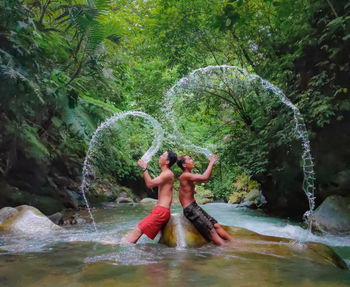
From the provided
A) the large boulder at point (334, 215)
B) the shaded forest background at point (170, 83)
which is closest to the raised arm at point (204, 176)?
the shaded forest background at point (170, 83)

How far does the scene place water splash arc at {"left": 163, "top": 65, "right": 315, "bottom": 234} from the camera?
283 inches

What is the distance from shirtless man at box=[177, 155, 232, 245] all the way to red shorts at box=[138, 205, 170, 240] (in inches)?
13.7

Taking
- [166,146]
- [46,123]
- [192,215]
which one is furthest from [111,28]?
[166,146]

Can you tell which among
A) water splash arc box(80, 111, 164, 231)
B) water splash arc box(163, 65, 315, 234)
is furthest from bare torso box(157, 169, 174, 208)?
water splash arc box(163, 65, 315, 234)

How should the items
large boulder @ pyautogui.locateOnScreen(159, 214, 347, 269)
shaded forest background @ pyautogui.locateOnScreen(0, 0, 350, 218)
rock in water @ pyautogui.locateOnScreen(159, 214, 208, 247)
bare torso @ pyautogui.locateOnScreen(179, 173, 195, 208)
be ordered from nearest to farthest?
large boulder @ pyautogui.locateOnScreen(159, 214, 347, 269)
rock in water @ pyautogui.locateOnScreen(159, 214, 208, 247)
bare torso @ pyautogui.locateOnScreen(179, 173, 195, 208)
shaded forest background @ pyautogui.locateOnScreen(0, 0, 350, 218)

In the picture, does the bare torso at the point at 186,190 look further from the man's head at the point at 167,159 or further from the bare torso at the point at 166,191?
the man's head at the point at 167,159

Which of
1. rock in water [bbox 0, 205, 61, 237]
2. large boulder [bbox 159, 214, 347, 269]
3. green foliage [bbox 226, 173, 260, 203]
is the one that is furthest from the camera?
green foliage [bbox 226, 173, 260, 203]

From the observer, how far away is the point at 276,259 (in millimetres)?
3500

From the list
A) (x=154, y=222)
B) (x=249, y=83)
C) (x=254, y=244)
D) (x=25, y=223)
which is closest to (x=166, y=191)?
(x=154, y=222)

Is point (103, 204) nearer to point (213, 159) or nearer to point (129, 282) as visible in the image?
point (213, 159)

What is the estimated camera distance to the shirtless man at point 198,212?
4.48 m

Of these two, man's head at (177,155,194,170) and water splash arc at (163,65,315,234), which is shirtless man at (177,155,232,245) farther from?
water splash arc at (163,65,315,234)

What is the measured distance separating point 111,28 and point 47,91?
6.49ft

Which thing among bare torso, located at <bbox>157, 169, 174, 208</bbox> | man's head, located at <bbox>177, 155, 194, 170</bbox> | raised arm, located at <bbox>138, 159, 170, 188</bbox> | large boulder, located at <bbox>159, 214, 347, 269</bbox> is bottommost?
large boulder, located at <bbox>159, 214, 347, 269</bbox>
